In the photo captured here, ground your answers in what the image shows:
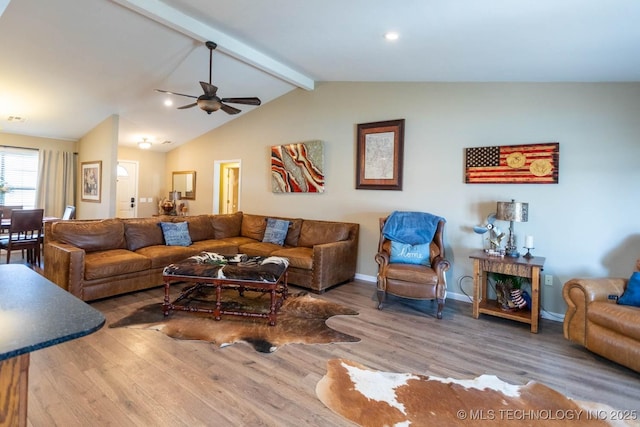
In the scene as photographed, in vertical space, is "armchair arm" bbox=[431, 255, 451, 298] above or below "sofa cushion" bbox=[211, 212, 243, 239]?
→ below

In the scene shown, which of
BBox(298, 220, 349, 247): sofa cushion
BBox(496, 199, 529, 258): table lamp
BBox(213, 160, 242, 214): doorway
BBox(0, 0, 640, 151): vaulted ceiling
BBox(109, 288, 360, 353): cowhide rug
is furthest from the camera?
BBox(213, 160, 242, 214): doorway

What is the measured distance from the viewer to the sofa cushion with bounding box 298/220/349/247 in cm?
484

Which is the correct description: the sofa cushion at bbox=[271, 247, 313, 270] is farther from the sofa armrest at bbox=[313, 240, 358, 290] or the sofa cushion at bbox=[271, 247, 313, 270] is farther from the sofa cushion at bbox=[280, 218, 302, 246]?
the sofa cushion at bbox=[280, 218, 302, 246]

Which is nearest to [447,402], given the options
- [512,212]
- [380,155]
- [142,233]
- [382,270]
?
[382,270]

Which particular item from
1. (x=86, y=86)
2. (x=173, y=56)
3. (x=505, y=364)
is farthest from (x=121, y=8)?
(x=505, y=364)

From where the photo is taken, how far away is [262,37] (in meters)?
3.74

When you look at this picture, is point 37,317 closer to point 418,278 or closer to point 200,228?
point 418,278

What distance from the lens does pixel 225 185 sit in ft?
25.6

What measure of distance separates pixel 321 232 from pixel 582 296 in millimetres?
3215

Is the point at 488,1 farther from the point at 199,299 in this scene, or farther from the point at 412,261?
the point at 199,299

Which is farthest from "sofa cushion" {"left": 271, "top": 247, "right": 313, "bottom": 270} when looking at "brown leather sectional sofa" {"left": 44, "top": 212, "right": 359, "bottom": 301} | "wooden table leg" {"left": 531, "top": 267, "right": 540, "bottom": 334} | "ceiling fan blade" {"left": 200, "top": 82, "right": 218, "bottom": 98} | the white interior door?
the white interior door

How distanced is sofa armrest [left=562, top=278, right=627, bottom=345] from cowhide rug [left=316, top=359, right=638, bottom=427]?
850mm

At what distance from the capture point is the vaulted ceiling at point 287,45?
257cm

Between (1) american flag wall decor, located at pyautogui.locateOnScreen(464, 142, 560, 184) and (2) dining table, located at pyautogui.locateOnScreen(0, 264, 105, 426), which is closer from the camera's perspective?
(2) dining table, located at pyautogui.locateOnScreen(0, 264, 105, 426)
